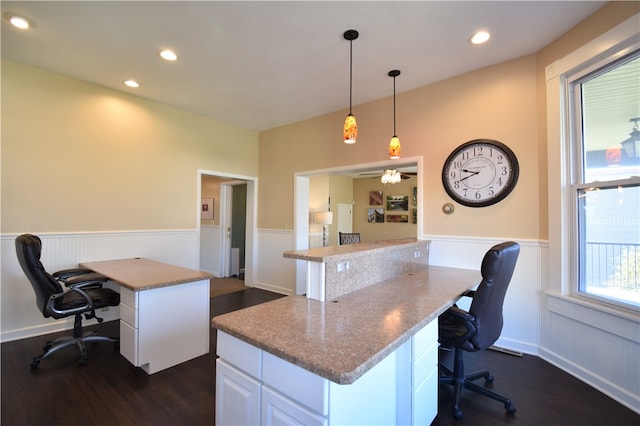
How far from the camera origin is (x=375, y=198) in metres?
7.87

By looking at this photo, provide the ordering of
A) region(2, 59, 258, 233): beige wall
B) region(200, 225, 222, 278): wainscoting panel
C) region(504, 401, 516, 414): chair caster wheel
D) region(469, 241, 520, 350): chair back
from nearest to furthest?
region(469, 241, 520, 350): chair back, region(504, 401, 516, 414): chair caster wheel, region(2, 59, 258, 233): beige wall, region(200, 225, 222, 278): wainscoting panel

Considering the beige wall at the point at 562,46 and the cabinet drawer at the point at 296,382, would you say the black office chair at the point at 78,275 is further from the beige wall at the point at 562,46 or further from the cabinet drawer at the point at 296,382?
the beige wall at the point at 562,46

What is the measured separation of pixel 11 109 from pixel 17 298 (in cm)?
199

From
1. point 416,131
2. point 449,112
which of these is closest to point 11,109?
point 416,131

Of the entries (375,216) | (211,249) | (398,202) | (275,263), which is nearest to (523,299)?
(275,263)

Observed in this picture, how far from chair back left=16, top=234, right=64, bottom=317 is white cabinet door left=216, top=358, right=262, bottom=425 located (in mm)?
2066

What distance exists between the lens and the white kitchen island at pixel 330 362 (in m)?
1.02

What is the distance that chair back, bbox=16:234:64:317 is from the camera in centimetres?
229

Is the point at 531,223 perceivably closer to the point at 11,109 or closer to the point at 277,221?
the point at 277,221

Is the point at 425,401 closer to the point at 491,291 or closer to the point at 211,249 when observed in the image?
the point at 491,291

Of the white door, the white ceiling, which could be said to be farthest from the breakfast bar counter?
the white door

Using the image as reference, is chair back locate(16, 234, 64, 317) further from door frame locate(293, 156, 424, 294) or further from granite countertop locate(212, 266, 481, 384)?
door frame locate(293, 156, 424, 294)

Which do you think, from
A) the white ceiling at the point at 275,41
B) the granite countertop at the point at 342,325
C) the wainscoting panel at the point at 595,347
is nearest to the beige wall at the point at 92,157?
the white ceiling at the point at 275,41

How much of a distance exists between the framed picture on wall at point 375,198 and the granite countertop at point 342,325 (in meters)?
5.78
